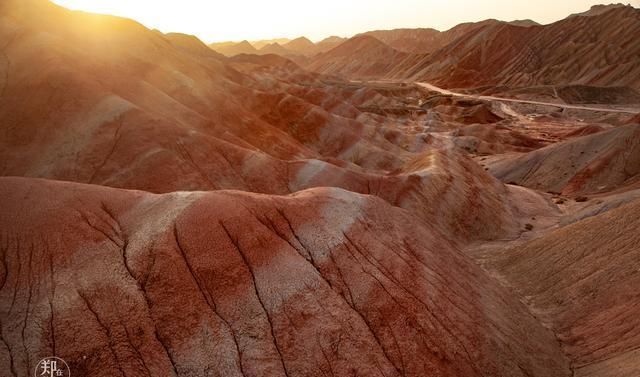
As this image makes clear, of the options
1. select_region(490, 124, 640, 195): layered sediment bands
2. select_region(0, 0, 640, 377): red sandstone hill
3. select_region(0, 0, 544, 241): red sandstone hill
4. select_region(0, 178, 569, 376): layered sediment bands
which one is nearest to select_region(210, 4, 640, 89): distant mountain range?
select_region(490, 124, 640, 195): layered sediment bands

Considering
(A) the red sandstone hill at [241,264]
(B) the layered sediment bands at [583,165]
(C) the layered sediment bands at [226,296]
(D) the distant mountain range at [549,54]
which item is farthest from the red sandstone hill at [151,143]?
(D) the distant mountain range at [549,54]

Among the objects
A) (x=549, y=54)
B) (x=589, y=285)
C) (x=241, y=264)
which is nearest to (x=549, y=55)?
(x=549, y=54)

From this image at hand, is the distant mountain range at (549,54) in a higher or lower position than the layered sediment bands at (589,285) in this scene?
higher

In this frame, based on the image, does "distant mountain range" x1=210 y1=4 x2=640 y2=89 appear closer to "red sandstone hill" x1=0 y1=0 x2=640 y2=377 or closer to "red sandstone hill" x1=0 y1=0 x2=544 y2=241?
"red sandstone hill" x1=0 y1=0 x2=544 y2=241

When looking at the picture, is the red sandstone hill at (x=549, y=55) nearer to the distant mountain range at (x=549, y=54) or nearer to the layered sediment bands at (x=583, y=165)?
the distant mountain range at (x=549, y=54)

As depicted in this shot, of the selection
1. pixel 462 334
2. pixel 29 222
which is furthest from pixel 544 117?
pixel 29 222

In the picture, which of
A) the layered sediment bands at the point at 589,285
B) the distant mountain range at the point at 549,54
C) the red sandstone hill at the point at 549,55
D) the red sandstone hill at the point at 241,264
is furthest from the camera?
the red sandstone hill at the point at 549,55

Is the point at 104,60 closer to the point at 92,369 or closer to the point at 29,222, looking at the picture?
the point at 29,222
